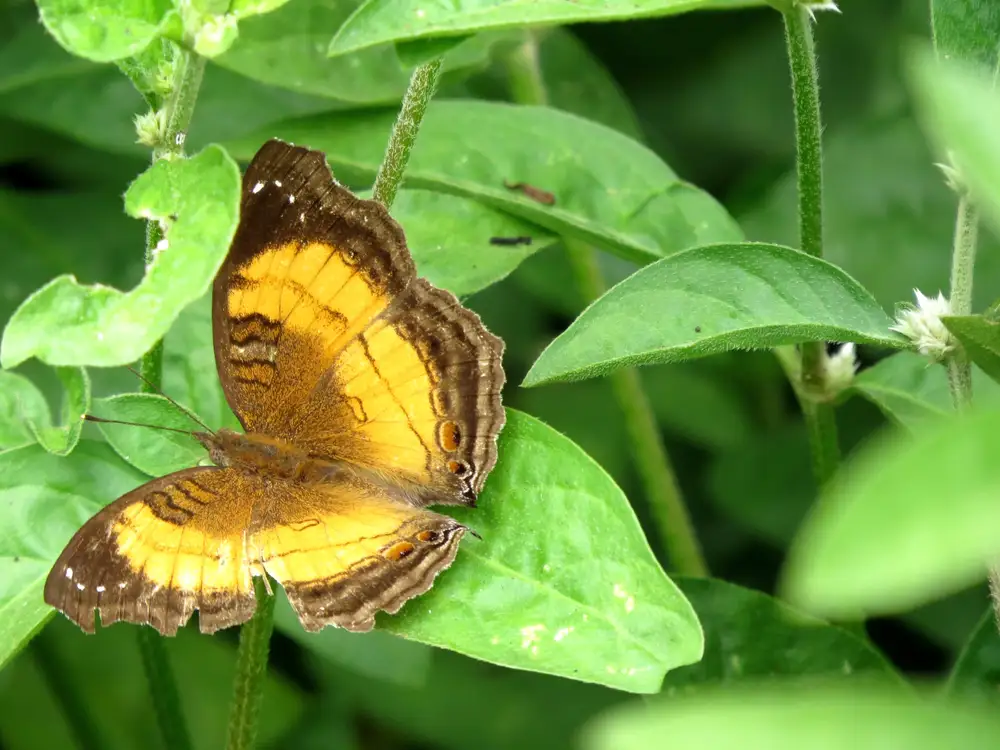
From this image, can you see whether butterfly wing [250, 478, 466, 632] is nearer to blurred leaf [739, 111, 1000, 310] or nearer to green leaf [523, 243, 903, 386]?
green leaf [523, 243, 903, 386]

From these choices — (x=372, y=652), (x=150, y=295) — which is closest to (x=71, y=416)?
(x=150, y=295)

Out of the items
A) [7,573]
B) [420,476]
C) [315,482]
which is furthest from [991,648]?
[7,573]

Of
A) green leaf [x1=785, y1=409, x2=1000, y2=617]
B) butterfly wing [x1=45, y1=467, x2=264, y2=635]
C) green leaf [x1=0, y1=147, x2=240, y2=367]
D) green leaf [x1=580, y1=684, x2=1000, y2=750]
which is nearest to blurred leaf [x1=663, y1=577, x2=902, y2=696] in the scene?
→ butterfly wing [x1=45, y1=467, x2=264, y2=635]

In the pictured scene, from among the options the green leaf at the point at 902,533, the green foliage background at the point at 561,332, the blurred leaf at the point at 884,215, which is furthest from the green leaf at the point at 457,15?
the blurred leaf at the point at 884,215

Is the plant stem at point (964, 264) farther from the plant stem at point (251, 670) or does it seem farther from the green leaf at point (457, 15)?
the plant stem at point (251, 670)

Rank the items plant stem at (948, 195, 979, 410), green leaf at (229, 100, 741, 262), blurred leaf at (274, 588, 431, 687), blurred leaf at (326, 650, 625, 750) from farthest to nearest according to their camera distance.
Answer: blurred leaf at (326, 650, 625, 750) < blurred leaf at (274, 588, 431, 687) < green leaf at (229, 100, 741, 262) < plant stem at (948, 195, 979, 410)

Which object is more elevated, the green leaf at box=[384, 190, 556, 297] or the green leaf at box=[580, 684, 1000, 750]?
the green leaf at box=[384, 190, 556, 297]

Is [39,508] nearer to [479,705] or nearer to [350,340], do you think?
[350,340]
